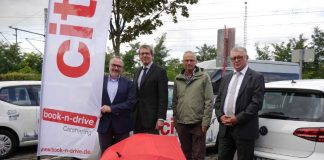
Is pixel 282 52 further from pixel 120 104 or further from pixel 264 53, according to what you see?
pixel 120 104

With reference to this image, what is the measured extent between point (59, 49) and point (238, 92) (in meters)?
1.99

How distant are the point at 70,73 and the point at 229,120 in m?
1.80

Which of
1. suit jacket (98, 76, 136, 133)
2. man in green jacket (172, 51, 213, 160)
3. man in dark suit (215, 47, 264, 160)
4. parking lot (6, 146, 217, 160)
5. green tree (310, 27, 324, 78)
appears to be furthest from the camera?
green tree (310, 27, 324, 78)

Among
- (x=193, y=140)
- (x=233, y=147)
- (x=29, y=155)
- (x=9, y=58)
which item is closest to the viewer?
(x=233, y=147)

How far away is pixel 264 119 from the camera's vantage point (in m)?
4.60

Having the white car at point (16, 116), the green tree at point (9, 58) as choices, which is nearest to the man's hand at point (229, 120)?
the white car at point (16, 116)

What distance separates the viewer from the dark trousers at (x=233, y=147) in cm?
438

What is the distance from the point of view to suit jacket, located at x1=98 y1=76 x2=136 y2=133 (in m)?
4.64

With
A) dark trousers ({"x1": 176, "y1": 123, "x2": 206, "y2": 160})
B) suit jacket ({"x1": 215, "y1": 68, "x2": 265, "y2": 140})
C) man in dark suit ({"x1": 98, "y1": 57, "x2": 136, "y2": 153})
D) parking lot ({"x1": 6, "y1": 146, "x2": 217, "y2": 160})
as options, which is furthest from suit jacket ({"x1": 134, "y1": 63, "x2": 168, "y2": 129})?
parking lot ({"x1": 6, "y1": 146, "x2": 217, "y2": 160})

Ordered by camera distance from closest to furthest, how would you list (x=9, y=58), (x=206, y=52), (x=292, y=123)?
(x=292, y=123) < (x=9, y=58) < (x=206, y=52)

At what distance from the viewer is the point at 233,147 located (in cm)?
462

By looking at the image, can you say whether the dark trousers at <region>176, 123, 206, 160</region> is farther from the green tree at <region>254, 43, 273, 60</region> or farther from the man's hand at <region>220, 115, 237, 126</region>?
the green tree at <region>254, 43, 273, 60</region>

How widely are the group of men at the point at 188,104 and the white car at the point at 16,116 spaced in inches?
141

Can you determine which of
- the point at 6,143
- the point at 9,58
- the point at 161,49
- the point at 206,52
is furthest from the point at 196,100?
A: the point at 206,52
